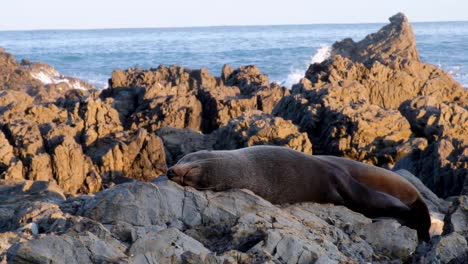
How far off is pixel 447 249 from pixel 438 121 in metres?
7.68

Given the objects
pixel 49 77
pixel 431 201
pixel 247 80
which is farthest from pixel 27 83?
pixel 431 201

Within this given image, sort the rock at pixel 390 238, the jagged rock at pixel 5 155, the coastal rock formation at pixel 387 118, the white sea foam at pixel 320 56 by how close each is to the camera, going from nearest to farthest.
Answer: the rock at pixel 390 238, the coastal rock formation at pixel 387 118, the jagged rock at pixel 5 155, the white sea foam at pixel 320 56

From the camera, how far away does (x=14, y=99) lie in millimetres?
15641

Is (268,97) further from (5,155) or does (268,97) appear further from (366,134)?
(5,155)

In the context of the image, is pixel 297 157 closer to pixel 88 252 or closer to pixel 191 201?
pixel 191 201

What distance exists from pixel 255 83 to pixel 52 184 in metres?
10.4

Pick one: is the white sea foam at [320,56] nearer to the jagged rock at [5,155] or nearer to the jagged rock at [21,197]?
the jagged rock at [5,155]

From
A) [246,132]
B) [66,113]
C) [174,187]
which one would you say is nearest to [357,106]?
[246,132]

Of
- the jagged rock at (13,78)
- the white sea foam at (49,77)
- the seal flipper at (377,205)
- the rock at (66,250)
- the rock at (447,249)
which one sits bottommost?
the white sea foam at (49,77)

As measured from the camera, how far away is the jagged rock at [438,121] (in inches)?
463

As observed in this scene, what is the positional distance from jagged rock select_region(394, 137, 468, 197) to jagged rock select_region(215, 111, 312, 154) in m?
1.67

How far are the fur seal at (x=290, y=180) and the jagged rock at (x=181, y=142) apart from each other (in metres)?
5.20

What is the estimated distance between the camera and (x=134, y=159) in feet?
36.8

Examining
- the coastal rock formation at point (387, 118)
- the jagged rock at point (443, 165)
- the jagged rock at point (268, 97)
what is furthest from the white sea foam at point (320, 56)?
the jagged rock at point (443, 165)
